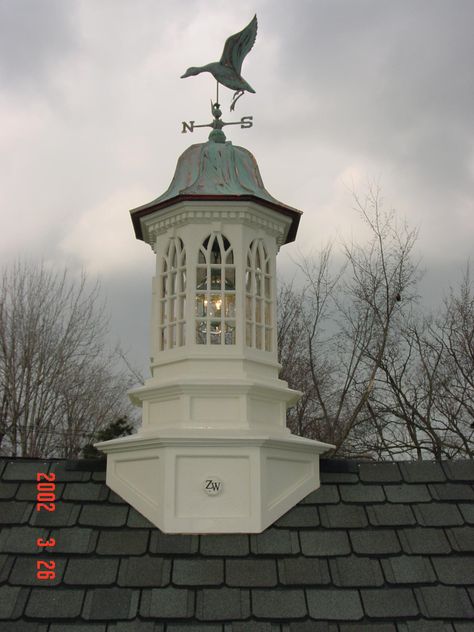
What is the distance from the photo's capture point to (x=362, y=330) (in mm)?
15805

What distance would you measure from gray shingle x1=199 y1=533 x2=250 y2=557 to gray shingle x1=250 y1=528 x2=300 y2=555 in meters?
0.06

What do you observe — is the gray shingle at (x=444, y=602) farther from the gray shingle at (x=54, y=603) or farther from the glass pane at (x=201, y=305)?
the glass pane at (x=201, y=305)

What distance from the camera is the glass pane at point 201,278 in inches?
203

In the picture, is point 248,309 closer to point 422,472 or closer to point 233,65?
point 422,472

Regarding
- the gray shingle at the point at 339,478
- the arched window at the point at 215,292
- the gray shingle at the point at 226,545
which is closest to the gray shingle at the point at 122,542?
the gray shingle at the point at 226,545

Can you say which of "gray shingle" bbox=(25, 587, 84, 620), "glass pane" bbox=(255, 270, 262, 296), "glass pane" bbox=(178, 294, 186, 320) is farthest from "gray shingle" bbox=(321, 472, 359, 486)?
"gray shingle" bbox=(25, 587, 84, 620)

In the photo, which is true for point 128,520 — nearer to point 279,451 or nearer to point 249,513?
point 249,513

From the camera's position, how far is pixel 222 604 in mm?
3732

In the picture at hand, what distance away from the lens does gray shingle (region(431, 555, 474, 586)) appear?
395cm

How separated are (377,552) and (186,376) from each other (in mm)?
1897

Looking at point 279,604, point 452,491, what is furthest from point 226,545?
point 452,491

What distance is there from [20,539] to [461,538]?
Answer: 313 cm

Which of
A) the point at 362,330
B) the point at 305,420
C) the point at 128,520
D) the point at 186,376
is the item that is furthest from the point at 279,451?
the point at 305,420

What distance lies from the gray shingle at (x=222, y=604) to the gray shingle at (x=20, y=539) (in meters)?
1.23
